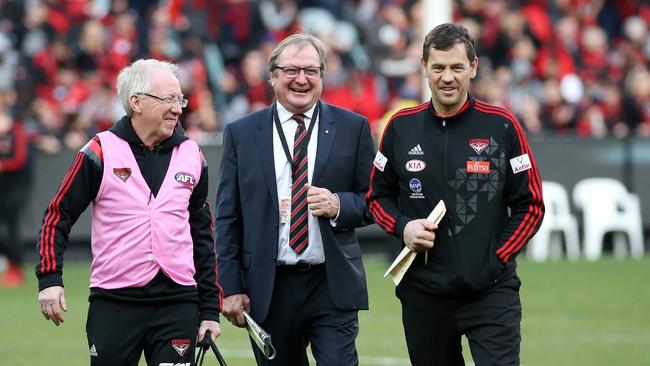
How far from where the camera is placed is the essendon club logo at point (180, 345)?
6629mm

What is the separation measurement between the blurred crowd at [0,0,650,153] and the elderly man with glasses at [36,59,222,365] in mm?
Answer: 12966

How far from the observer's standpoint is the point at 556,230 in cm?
2048

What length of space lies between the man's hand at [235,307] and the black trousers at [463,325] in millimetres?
901

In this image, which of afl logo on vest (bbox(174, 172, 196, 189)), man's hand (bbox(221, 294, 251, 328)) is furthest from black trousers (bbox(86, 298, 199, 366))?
man's hand (bbox(221, 294, 251, 328))

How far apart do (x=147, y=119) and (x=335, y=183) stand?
4.23ft

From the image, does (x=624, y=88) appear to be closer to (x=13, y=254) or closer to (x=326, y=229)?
(x=13, y=254)

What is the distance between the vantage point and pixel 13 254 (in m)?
18.0

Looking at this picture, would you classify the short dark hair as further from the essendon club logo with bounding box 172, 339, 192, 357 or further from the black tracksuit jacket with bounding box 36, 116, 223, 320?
the essendon club logo with bounding box 172, 339, 192, 357

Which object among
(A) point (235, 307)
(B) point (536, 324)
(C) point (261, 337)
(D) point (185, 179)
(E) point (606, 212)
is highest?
(D) point (185, 179)

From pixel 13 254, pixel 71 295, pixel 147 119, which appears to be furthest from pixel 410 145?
pixel 13 254

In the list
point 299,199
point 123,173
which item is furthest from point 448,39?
point 123,173

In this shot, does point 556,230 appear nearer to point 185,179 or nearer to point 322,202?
point 322,202

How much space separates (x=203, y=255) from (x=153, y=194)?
438 mm

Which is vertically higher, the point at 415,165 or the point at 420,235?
the point at 415,165
